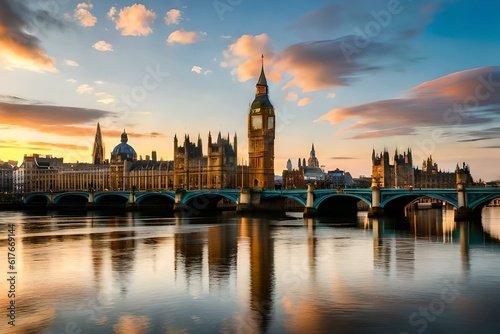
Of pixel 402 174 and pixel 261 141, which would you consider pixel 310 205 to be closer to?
pixel 261 141

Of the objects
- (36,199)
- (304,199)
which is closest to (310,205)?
(304,199)

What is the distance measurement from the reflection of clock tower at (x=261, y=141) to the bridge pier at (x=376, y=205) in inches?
2684

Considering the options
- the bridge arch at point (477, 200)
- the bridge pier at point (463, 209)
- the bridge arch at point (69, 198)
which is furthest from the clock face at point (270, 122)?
the bridge pier at point (463, 209)

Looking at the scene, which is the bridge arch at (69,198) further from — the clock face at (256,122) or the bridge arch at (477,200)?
the bridge arch at (477,200)

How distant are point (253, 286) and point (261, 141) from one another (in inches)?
4708

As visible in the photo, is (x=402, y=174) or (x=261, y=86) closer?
(x=261, y=86)

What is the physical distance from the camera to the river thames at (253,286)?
19719 millimetres

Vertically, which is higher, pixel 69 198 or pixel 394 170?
pixel 394 170

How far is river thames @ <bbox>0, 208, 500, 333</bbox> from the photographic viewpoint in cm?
1972

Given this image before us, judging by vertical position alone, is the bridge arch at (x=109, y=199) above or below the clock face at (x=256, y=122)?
below

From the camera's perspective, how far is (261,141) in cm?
14512

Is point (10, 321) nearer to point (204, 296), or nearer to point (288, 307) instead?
point (204, 296)

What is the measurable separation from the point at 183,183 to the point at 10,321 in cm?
13741

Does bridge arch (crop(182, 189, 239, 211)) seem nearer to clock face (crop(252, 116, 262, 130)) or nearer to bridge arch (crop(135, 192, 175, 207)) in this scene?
bridge arch (crop(135, 192, 175, 207))
